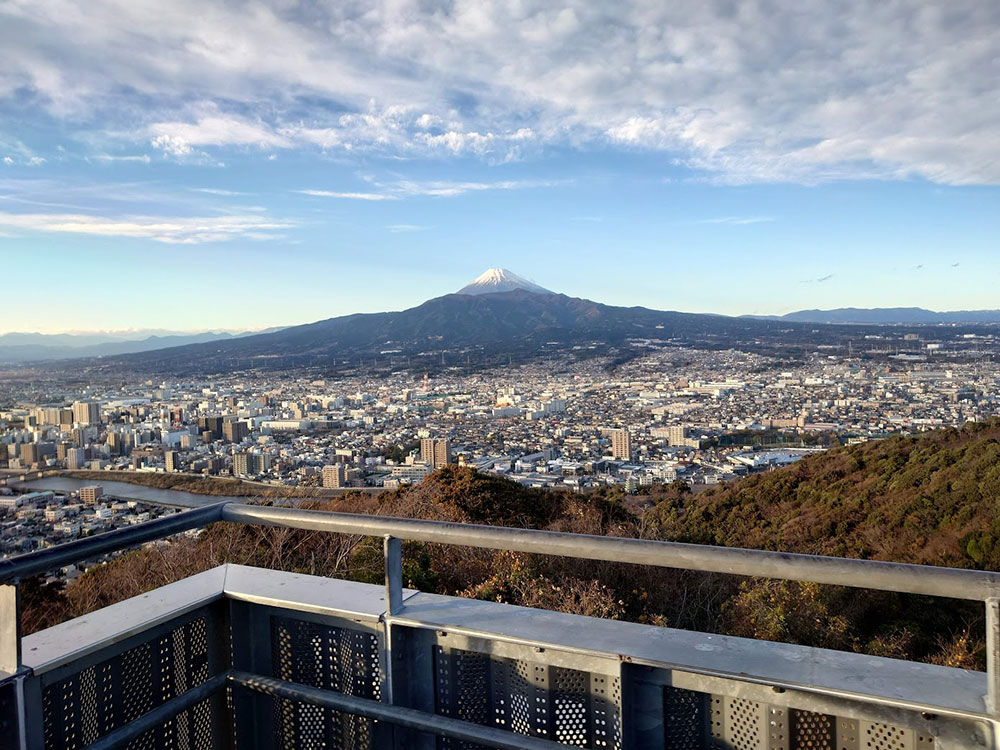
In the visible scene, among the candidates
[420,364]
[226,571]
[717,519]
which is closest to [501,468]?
[717,519]

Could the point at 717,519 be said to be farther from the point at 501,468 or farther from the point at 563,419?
the point at 563,419

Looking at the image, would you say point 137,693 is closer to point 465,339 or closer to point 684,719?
point 684,719

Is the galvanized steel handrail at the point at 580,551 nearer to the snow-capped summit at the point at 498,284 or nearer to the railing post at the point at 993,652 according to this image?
the railing post at the point at 993,652

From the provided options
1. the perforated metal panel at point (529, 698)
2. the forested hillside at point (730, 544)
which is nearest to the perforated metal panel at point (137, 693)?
the perforated metal panel at point (529, 698)

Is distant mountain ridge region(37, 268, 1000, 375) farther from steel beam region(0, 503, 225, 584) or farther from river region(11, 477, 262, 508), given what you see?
steel beam region(0, 503, 225, 584)

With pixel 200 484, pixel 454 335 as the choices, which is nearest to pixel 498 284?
pixel 454 335

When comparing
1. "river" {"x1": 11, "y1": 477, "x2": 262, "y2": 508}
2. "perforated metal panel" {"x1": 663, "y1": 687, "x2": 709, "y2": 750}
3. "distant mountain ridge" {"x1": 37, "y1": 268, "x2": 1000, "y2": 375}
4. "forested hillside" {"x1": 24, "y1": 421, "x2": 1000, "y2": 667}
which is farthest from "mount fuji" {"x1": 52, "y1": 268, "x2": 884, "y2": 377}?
"perforated metal panel" {"x1": 663, "y1": 687, "x2": 709, "y2": 750}
